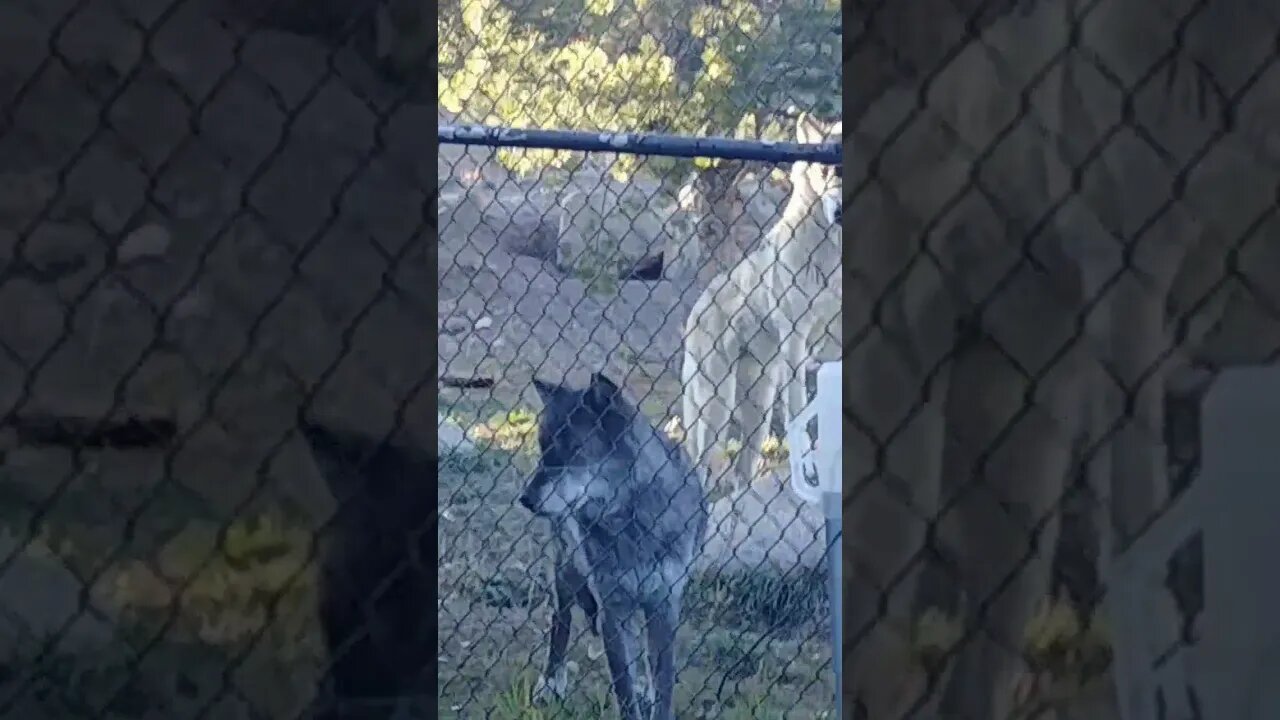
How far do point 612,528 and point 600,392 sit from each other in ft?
0.85

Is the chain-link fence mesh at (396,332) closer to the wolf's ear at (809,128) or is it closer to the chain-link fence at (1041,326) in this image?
the chain-link fence at (1041,326)

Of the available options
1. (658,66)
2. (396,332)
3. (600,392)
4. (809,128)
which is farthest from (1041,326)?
(658,66)

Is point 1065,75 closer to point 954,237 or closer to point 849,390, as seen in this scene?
point 954,237

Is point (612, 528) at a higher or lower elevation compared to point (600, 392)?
lower

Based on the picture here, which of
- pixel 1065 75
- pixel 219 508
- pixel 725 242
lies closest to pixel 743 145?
pixel 725 242

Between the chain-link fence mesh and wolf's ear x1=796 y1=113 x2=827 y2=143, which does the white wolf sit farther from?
the chain-link fence mesh

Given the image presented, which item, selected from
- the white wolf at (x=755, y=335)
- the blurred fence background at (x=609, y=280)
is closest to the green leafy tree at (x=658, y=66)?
the blurred fence background at (x=609, y=280)

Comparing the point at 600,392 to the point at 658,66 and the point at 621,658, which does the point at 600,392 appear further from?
the point at 658,66

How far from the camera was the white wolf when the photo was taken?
2654 mm

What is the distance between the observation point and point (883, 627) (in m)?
0.98

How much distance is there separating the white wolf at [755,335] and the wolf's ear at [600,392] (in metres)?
0.33

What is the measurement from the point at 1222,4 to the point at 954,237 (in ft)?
0.89

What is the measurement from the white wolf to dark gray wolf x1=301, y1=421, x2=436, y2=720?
166 cm

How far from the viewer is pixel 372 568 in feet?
3.22
